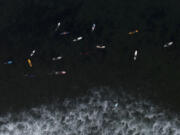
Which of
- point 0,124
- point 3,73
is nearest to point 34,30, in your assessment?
point 3,73

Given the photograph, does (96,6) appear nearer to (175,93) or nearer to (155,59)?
(155,59)

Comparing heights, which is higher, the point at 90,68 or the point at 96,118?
the point at 90,68

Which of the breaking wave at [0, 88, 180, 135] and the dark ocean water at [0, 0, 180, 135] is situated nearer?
the breaking wave at [0, 88, 180, 135]

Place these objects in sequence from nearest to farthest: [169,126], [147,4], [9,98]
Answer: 1. [169,126]
2. [9,98]
3. [147,4]

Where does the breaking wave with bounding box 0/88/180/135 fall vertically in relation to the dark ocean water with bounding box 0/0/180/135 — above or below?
below

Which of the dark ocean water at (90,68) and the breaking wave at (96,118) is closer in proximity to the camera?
the breaking wave at (96,118)
